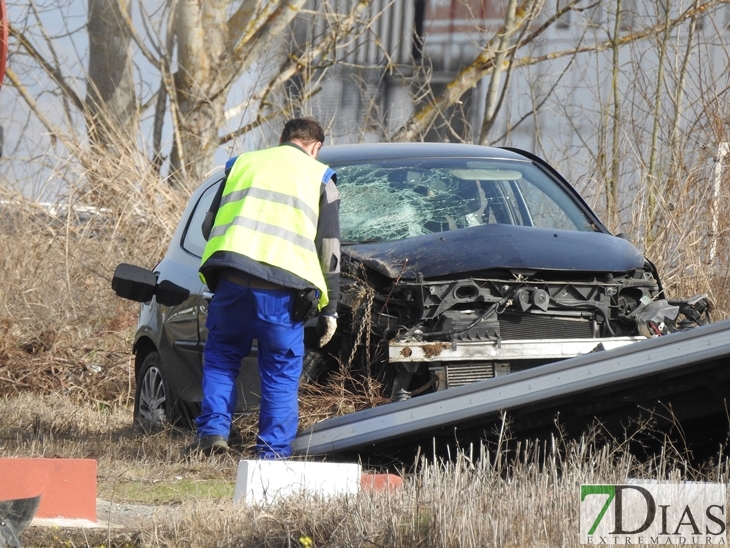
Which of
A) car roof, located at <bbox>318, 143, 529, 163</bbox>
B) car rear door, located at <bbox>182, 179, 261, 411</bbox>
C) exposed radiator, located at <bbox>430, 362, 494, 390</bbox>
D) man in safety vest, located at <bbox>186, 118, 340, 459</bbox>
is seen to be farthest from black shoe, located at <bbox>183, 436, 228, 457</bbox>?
car roof, located at <bbox>318, 143, 529, 163</bbox>

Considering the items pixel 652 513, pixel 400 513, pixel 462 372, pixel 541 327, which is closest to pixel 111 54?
pixel 541 327

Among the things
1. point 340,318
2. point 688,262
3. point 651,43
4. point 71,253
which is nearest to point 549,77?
point 651,43

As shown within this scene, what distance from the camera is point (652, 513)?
362 centimetres

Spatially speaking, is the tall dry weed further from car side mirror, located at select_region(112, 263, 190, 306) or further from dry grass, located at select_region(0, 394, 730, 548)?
dry grass, located at select_region(0, 394, 730, 548)

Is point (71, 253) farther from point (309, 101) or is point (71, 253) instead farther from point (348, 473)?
point (348, 473)

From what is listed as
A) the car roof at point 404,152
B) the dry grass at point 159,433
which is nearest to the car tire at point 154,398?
the dry grass at point 159,433

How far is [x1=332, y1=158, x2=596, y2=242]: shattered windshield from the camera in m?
6.34

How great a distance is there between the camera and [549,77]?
41.5 feet

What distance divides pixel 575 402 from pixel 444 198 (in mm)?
2014

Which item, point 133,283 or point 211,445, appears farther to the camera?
point 133,283

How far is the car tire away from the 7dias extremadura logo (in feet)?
11.3

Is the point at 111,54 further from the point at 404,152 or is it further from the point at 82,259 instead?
the point at 404,152

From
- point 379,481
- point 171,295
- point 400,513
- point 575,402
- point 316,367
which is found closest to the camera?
point 400,513

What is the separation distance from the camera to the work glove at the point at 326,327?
538 cm
